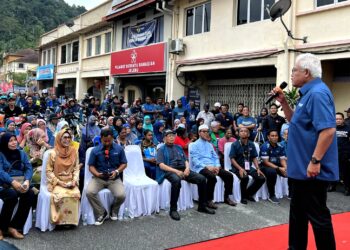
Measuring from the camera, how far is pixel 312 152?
280 centimetres

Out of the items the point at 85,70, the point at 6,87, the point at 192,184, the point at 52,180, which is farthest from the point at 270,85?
the point at 6,87

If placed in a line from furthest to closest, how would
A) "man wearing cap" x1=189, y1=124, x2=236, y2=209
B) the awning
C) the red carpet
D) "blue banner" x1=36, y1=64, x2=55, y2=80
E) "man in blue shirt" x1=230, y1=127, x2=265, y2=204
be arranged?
"blue banner" x1=36, y1=64, x2=55, y2=80, the awning, "man in blue shirt" x1=230, y1=127, x2=265, y2=204, "man wearing cap" x1=189, y1=124, x2=236, y2=209, the red carpet

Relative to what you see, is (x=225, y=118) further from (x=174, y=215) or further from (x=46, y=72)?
(x=46, y=72)

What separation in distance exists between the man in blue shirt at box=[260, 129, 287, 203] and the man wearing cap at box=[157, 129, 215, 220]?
54.2 inches

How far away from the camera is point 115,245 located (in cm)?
411

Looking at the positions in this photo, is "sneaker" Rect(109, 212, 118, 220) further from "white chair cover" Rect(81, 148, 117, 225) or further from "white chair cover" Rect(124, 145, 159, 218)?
"white chair cover" Rect(124, 145, 159, 218)

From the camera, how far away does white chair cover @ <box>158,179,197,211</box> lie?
545cm

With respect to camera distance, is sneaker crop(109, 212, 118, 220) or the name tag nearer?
sneaker crop(109, 212, 118, 220)

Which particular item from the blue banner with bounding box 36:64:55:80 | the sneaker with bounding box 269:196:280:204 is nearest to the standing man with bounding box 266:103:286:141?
the sneaker with bounding box 269:196:280:204

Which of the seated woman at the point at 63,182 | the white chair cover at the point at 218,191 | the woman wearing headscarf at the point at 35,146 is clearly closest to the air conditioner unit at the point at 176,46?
the white chair cover at the point at 218,191

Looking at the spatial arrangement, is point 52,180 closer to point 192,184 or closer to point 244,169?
point 192,184

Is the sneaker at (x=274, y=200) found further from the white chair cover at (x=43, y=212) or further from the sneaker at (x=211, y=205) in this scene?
the white chair cover at (x=43, y=212)

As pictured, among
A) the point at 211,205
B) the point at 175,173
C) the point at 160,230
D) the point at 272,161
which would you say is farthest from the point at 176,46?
the point at 160,230

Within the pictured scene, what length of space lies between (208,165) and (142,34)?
10.6 metres
